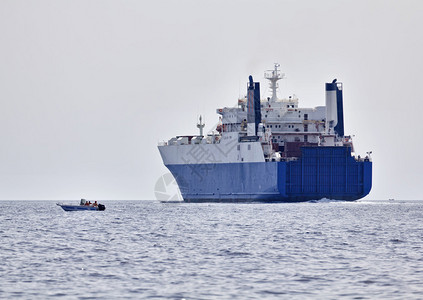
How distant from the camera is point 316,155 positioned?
122 meters

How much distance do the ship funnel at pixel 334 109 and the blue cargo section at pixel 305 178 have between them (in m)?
9.43

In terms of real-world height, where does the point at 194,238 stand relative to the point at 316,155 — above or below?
below

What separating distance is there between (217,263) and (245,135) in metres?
85.2

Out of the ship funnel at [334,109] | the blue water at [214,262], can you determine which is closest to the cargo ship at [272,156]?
the ship funnel at [334,109]

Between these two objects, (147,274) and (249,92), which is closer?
(147,274)

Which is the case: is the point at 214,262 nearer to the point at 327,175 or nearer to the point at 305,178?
the point at 305,178

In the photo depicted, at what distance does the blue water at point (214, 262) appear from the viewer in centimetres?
3647

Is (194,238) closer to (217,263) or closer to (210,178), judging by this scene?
(217,263)

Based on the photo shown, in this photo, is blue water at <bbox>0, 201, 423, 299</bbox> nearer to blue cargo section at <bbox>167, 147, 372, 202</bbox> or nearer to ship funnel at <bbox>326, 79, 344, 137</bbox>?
blue cargo section at <bbox>167, 147, 372, 202</bbox>

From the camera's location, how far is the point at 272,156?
124 metres

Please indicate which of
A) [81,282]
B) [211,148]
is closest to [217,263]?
[81,282]

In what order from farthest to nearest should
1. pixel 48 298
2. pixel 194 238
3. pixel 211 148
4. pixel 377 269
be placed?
pixel 211 148
pixel 194 238
pixel 377 269
pixel 48 298

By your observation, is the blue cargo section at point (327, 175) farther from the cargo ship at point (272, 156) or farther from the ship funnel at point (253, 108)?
the ship funnel at point (253, 108)

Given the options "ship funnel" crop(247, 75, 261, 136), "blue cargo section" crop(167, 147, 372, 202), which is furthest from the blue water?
"ship funnel" crop(247, 75, 261, 136)
